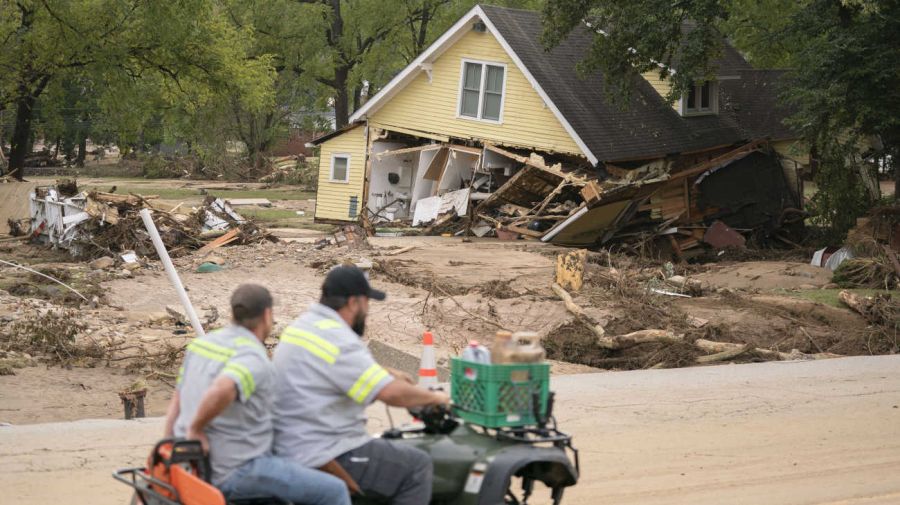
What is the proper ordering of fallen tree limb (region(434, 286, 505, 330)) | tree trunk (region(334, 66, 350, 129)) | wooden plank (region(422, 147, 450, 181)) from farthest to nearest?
tree trunk (region(334, 66, 350, 129)) < wooden plank (region(422, 147, 450, 181)) < fallen tree limb (region(434, 286, 505, 330))

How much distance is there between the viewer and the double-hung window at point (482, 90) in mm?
31859

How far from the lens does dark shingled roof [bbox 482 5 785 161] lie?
30281 mm

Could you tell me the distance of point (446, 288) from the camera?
19656 millimetres

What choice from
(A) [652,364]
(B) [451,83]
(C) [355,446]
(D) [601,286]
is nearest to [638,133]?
(B) [451,83]

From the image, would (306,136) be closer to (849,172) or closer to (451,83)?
(451,83)

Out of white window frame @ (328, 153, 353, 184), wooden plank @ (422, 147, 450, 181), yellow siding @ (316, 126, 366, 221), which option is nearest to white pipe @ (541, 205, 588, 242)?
wooden plank @ (422, 147, 450, 181)

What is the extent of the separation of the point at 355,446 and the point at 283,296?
1515 cm

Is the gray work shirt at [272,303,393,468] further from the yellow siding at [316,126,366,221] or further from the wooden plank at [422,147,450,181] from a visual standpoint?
the yellow siding at [316,126,366,221]

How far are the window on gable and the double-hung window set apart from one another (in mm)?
5120

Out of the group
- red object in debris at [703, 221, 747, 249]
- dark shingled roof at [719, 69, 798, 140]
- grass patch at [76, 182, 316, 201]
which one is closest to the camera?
red object in debris at [703, 221, 747, 249]

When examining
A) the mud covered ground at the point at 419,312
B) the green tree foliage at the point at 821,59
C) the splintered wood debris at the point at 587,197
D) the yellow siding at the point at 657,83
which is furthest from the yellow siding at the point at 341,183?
the mud covered ground at the point at 419,312

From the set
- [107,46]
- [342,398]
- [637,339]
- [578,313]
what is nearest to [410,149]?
[107,46]

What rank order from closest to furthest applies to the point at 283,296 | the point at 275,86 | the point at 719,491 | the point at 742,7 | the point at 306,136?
the point at 719,491 < the point at 283,296 < the point at 742,7 < the point at 275,86 < the point at 306,136

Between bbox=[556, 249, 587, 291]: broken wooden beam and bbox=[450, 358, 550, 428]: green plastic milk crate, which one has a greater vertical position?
bbox=[450, 358, 550, 428]: green plastic milk crate
